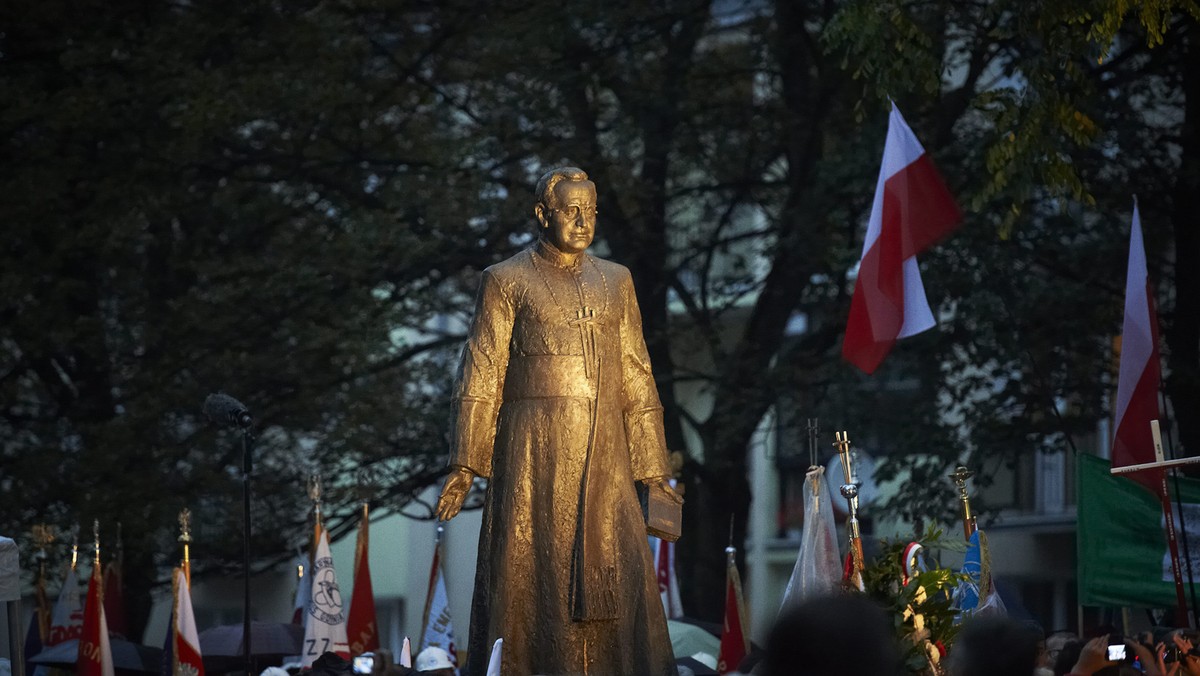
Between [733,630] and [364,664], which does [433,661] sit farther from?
[733,630]

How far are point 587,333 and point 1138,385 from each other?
19.4ft

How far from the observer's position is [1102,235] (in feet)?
64.1

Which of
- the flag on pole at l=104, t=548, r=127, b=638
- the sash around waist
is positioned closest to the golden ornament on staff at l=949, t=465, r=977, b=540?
the sash around waist

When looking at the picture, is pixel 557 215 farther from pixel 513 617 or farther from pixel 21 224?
pixel 21 224

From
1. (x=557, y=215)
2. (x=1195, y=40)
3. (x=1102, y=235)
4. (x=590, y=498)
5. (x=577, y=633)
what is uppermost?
(x=1195, y=40)

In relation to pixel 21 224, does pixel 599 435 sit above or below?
below

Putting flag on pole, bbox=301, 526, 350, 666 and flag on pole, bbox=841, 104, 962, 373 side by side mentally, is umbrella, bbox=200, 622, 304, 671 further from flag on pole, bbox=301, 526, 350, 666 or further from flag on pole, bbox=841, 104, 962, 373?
flag on pole, bbox=841, 104, 962, 373

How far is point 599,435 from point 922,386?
37.3 feet

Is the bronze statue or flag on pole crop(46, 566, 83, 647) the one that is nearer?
the bronze statue

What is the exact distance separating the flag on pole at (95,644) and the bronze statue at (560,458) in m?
6.24

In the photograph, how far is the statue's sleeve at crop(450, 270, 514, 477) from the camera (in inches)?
361

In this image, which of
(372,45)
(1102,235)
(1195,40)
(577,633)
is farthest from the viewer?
(372,45)

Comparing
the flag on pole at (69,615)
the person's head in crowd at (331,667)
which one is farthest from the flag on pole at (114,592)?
the person's head in crowd at (331,667)

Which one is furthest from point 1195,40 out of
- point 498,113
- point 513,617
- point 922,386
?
point 513,617
